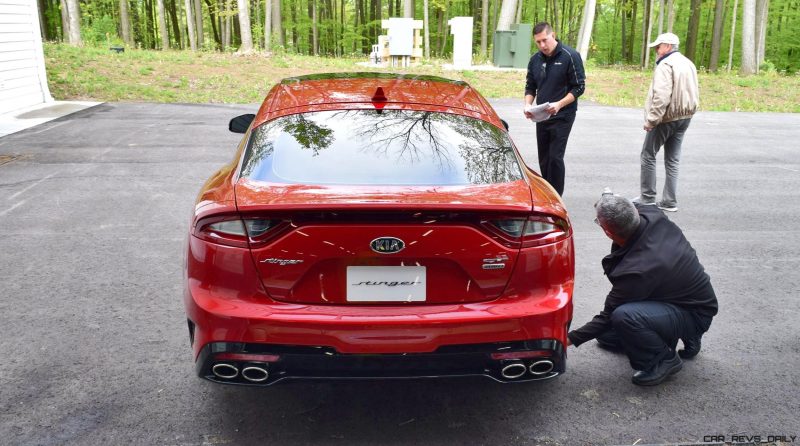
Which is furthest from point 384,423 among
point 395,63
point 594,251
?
point 395,63

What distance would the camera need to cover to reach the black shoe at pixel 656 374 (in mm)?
3840

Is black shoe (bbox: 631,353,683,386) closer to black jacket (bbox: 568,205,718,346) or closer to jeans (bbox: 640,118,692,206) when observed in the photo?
black jacket (bbox: 568,205,718,346)

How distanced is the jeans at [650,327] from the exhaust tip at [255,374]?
75.2 inches

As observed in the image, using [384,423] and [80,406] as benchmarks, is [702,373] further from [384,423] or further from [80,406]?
[80,406]

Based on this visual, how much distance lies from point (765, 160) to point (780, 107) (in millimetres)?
8753

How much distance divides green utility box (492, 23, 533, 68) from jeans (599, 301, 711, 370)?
22748mm

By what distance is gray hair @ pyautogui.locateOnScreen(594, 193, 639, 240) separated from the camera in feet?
12.1

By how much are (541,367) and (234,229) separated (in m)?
1.50

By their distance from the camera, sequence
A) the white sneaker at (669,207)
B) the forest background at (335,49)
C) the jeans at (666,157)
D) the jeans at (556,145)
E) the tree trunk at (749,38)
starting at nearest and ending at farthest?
the jeans at (556,145), the jeans at (666,157), the white sneaker at (669,207), the forest background at (335,49), the tree trunk at (749,38)

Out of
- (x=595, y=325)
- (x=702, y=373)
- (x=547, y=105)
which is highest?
(x=547, y=105)

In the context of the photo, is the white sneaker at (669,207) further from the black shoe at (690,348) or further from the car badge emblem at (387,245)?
the car badge emblem at (387,245)

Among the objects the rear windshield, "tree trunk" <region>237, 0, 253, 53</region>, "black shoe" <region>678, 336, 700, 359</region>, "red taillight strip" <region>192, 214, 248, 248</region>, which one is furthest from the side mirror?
"tree trunk" <region>237, 0, 253, 53</region>

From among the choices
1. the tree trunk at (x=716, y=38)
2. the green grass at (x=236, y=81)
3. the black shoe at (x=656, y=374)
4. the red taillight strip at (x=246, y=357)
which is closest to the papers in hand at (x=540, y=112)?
the black shoe at (x=656, y=374)

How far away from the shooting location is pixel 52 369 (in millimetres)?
3957
